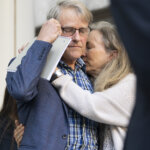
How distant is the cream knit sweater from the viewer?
204cm

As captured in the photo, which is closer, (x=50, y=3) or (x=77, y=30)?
(x=77, y=30)

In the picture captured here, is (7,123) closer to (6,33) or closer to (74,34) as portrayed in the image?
(74,34)

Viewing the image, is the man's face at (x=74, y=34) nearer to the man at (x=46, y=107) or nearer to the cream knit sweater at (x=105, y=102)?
the man at (x=46, y=107)

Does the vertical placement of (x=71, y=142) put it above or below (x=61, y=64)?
below

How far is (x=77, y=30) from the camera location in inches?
88.5

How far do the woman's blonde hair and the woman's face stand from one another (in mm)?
29

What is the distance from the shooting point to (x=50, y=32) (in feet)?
6.77

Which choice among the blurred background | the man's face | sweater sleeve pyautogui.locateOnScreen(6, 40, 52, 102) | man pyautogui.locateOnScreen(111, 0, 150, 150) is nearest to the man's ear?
the man's face

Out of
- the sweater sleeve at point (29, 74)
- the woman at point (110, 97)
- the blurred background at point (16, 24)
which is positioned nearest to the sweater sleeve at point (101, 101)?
the woman at point (110, 97)

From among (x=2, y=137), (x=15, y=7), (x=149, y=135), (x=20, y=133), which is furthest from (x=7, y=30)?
(x=149, y=135)

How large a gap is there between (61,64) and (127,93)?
0.39 meters

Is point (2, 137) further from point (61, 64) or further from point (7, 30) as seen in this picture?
point (7, 30)

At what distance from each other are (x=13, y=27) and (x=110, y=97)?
9.81 ft

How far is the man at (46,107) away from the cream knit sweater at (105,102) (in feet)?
0.19
